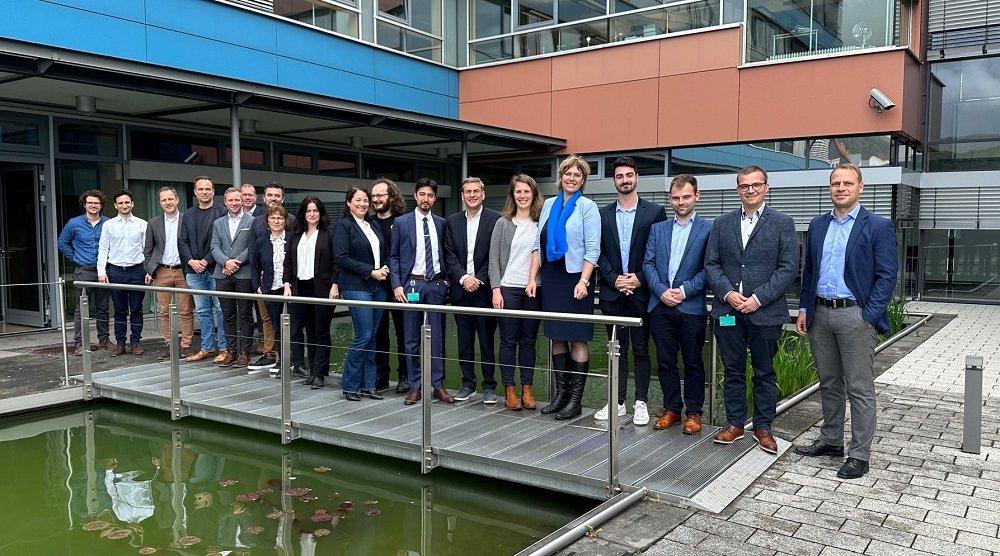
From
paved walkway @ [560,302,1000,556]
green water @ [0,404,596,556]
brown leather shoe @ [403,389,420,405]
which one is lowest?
green water @ [0,404,596,556]

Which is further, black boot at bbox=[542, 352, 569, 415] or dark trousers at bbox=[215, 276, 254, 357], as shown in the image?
dark trousers at bbox=[215, 276, 254, 357]

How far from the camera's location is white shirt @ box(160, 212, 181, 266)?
290 inches

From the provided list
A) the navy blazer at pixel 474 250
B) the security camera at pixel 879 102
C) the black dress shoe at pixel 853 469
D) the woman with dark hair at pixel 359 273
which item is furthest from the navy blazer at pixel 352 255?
the security camera at pixel 879 102

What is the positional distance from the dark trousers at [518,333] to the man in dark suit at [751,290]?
119 centimetres

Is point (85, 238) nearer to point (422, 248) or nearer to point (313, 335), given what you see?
point (313, 335)

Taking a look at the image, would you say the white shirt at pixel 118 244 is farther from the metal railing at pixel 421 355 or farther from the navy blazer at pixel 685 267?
the navy blazer at pixel 685 267

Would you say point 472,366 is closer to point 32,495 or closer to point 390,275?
point 390,275

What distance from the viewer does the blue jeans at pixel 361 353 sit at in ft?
17.3

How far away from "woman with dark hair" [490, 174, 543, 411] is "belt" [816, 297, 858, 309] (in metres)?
1.75

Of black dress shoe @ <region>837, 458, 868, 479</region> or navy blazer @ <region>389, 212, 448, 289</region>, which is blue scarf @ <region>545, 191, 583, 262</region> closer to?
navy blazer @ <region>389, 212, 448, 289</region>

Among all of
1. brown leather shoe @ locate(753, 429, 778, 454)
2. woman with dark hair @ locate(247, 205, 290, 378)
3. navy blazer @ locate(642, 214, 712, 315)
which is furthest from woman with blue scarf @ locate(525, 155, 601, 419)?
woman with dark hair @ locate(247, 205, 290, 378)

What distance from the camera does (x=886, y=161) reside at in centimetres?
1195

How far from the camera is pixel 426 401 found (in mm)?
4551

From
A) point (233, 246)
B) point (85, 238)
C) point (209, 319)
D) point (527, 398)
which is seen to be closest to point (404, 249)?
point (527, 398)
